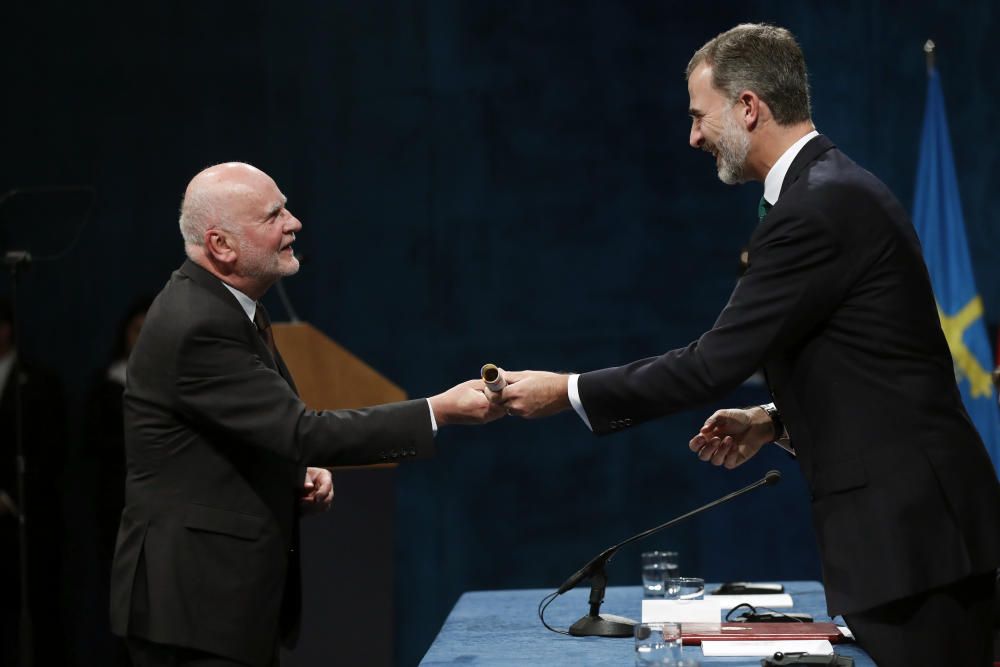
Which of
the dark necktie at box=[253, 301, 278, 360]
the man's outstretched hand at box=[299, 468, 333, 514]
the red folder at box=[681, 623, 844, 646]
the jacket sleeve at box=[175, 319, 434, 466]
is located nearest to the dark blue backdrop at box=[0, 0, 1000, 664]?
the man's outstretched hand at box=[299, 468, 333, 514]

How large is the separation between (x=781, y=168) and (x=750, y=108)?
0.16m

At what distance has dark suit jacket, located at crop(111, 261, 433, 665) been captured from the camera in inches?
99.5

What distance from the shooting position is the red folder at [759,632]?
249 centimetres

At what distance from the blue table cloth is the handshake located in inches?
20.6

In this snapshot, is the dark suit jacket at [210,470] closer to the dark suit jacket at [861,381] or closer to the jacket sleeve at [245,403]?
the jacket sleeve at [245,403]

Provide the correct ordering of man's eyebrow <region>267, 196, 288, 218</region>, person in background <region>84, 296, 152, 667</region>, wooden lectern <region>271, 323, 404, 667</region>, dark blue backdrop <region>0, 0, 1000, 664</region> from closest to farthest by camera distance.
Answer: man's eyebrow <region>267, 196, 288, 218</region> → wooden lectern <region>271, 323, 404, 667</region> → person in background <region>84, 296, 152, 667</region> → dark blue backdrop <region>0, 0, 1000, 664</region>

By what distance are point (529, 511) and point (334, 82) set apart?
242 cm

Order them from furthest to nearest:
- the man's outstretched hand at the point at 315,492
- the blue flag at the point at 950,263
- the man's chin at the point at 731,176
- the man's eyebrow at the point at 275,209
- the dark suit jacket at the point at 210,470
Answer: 1. the blue flag at the point at 950,263
2. the man's outstretched hand at the point at 315,492
3. the man's eyebrow at the point at 275,209
4. the man's chin at the point at 731,176
5. the dark suit jacket at the point at 210,470

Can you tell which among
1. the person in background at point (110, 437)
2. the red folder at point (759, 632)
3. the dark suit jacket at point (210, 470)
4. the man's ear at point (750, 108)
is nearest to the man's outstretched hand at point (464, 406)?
the dark suit jacket at point (210, 470)

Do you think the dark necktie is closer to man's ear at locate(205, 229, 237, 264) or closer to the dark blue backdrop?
man's ear at locate(205, 229, 237, 264)

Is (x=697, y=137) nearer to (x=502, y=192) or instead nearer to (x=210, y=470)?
(x=210, y=470)

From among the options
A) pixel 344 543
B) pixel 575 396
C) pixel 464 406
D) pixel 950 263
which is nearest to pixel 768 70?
pixel 575 396

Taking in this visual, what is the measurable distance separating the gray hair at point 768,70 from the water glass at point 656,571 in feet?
4.27

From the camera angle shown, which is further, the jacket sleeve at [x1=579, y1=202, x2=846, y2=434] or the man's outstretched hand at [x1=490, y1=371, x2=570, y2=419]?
the man's outstretched hand at [x1=490, y1=371, x2=570, y2=419]
